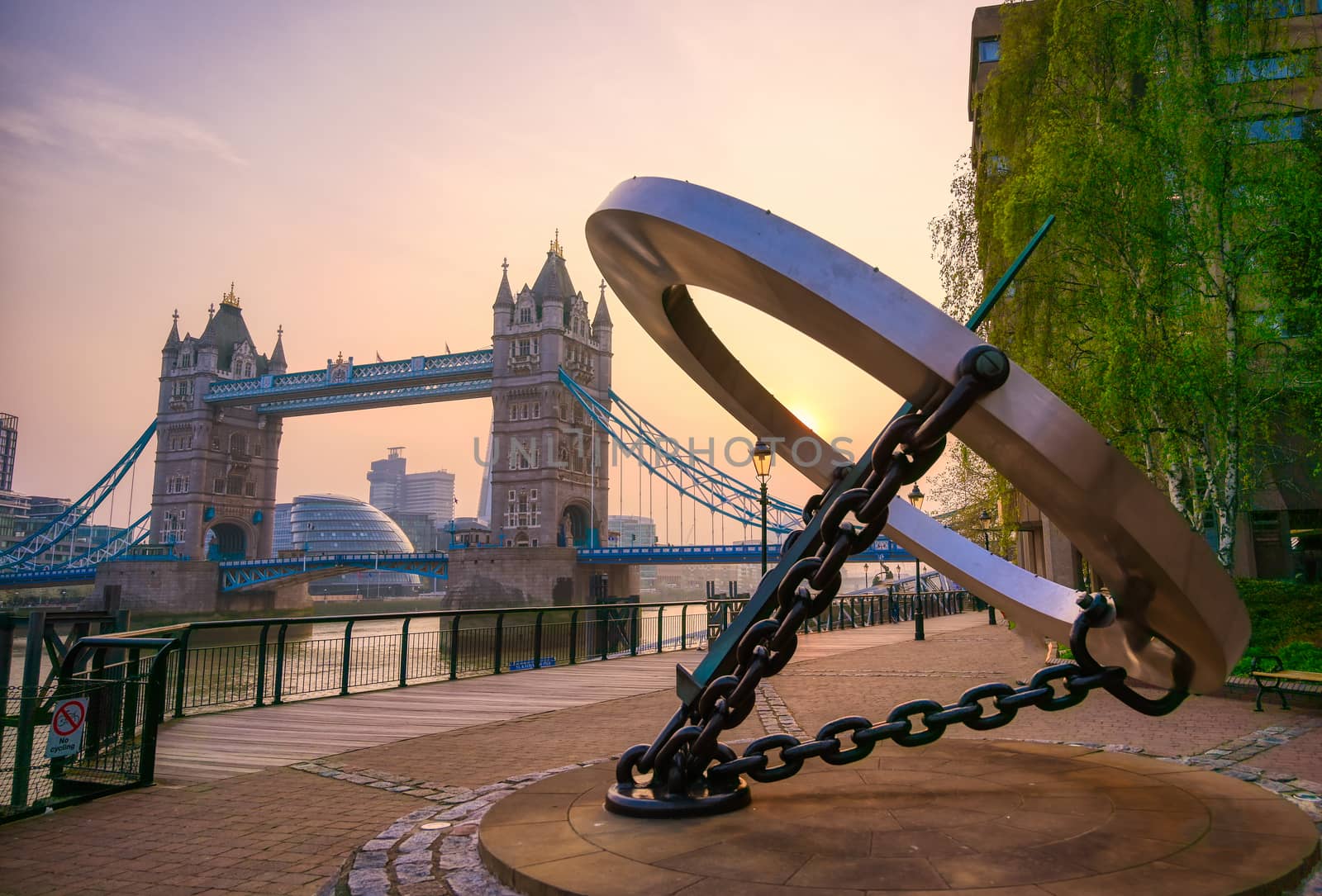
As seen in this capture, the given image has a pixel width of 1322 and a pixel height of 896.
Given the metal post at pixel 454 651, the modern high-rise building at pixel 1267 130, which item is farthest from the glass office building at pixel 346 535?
the metal post at pixel 454 651

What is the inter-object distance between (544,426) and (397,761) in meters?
64.5

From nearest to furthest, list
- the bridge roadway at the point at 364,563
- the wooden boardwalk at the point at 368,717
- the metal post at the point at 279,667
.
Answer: the wooden boardwalk at the point at 368,717, the metal post at the point at 279,667, the bridge roadway at the point at 364,563

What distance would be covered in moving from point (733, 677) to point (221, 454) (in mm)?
92050

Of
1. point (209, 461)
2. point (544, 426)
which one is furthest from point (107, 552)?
point (544, 426)

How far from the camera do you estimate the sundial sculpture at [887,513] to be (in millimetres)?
4062

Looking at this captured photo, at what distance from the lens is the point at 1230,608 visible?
4.38m

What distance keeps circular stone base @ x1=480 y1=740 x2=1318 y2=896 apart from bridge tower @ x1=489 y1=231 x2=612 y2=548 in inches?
2488

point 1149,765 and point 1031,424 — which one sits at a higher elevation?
point 1031,424

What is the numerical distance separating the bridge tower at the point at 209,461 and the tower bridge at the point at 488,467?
0.50 feet

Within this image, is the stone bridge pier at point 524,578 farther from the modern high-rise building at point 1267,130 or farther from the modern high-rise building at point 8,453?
the modern high-rise building at point 8,453

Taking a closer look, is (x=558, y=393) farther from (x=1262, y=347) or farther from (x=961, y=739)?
(x=961, y=739)

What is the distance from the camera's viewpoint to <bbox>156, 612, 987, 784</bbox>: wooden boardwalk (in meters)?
6.97

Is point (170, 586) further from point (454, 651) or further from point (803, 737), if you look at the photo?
point (803, 737)

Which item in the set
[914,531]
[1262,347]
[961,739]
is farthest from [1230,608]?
[1262,347]
